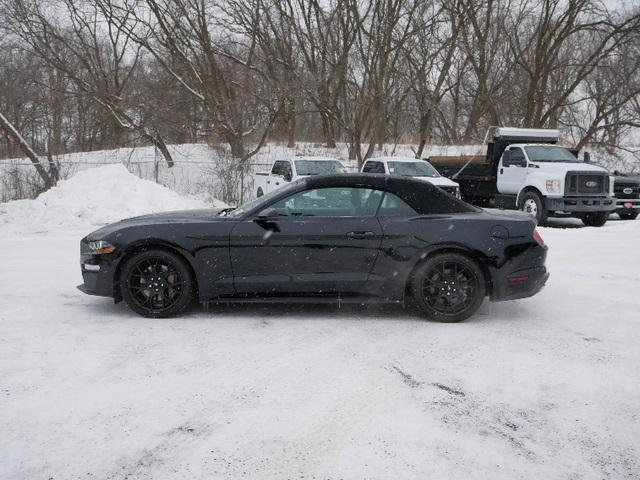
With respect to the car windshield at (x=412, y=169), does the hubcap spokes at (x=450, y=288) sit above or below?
below

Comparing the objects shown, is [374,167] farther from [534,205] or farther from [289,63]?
[289,63]

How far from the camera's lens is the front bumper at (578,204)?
1480cm

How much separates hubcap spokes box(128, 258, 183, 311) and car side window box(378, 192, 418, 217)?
2.07 meters

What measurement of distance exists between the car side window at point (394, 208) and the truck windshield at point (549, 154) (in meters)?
11.4

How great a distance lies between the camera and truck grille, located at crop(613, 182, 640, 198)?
17078mm

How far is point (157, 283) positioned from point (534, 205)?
12109 mm

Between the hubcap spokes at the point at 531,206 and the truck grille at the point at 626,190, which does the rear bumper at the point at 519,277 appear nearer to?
the hubcap spokes at the point at 531,206

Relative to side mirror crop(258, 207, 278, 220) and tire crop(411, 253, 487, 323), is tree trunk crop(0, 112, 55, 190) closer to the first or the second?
side mirror crop(258, 207, 278, 220)

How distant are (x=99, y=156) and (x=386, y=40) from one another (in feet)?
44.5

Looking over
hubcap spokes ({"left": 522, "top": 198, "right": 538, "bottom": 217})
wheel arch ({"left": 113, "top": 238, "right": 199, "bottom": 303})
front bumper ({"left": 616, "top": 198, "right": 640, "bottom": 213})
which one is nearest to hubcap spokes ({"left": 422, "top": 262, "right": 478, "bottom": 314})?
wheel arch ({"left": 113, "top": 238, "right": 199, "bottom": 303})

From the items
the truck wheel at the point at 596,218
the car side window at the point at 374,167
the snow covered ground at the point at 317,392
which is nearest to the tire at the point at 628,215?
the truck wheel at the point at 596,218

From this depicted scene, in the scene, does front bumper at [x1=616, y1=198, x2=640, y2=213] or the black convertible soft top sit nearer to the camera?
the black convertible soft top

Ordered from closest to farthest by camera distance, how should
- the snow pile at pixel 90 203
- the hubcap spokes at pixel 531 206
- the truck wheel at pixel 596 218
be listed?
the snow pile at pixel 90 203
the truck wheel at pixel 596 218
the hubcap spokes at pixel 531 206

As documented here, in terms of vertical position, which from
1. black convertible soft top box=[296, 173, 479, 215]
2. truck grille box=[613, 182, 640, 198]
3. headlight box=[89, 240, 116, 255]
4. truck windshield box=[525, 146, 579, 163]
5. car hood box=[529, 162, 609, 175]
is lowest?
headlight box=[89, 240, 116, 255]
